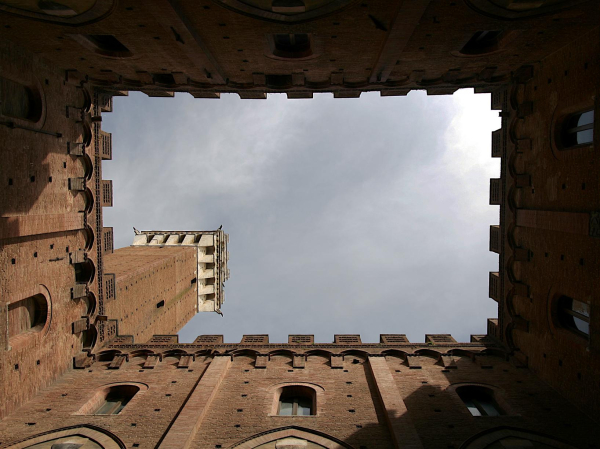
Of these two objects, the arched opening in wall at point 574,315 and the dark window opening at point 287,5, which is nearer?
the dark window opening at point 287,5

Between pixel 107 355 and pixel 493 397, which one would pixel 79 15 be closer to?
pixel 107 355

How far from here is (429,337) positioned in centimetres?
1780

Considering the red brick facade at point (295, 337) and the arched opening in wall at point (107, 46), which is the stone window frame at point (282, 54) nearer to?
the red brick facade at point (295, 337)

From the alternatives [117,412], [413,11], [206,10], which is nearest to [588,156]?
[413,11]

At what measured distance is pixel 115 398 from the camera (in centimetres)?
1498

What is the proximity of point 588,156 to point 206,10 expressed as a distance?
12.0m

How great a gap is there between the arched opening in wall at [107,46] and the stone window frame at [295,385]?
524 inches

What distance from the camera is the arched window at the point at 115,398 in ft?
47.0

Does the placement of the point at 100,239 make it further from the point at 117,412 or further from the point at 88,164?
the point at 117,412

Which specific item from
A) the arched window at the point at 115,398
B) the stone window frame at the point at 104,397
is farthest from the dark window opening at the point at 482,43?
the arched window at the point at 115,398

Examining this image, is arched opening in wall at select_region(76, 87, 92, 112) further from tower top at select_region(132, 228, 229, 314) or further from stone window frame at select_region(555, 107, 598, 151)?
tower top at select_region(132, 228, 229, 314)

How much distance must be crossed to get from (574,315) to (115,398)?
16.3 metres

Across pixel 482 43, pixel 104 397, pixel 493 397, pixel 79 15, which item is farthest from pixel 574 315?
pixel 79 15

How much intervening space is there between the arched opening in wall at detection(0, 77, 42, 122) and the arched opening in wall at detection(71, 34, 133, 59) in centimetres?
258
